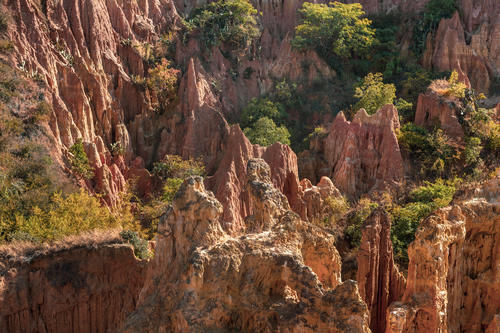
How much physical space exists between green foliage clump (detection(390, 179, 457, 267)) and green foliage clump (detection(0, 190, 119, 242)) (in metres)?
12.1

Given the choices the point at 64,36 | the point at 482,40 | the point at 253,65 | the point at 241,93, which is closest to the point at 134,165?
the point at 64,36

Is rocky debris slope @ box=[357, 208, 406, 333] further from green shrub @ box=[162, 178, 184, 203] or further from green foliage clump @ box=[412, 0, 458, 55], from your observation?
green foliage clump @ box=[412, 0, 458, 55]

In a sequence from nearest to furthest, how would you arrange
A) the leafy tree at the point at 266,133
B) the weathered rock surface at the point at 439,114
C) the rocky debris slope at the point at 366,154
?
the rocky debris slope at the point at 366,154 → the weathered rock surface at the point at 439,114 → the leafy tree at the point at 266,133

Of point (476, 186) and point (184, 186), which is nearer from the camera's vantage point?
point (184, 186)

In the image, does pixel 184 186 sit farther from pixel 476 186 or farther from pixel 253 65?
pixel 253 65

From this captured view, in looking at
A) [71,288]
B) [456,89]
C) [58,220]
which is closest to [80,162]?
[58,220]

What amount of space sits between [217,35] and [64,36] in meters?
13.0

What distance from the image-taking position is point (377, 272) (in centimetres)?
1485

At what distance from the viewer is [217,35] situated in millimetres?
42812

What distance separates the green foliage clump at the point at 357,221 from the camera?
23.2m

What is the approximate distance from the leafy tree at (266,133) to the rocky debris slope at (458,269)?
773 inches

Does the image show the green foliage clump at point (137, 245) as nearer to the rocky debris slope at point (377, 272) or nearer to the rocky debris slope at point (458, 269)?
the rocky debris slope at point (377, 272)

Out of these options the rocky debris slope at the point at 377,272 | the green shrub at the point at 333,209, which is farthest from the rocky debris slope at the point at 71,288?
the green shrub at the point at 333,209

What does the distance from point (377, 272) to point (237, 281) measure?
558cm
